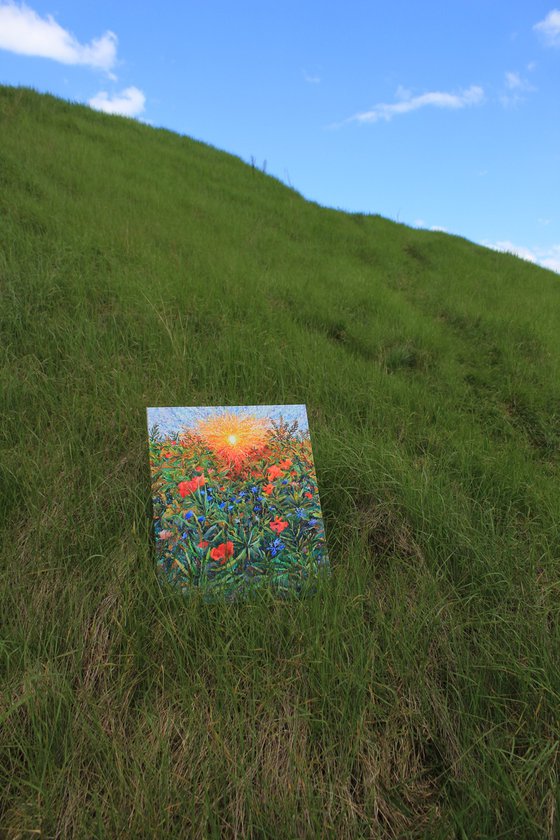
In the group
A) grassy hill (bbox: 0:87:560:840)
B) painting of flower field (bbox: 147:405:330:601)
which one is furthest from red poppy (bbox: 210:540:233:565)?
grassy hill (bbox: 0:87:560:840)

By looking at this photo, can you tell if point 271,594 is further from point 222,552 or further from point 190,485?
point 190,485

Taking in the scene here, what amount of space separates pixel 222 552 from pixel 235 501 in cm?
23

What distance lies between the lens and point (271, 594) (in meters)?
1.92

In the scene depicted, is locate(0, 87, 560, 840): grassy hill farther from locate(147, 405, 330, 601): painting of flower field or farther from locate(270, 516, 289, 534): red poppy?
locate(270, 516, 289, 534): red poppy

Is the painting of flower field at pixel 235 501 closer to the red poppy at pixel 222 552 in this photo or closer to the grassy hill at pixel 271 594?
the red poppy at pixel 222 552

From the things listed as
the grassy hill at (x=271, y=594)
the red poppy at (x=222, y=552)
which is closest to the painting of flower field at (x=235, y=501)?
the red poppy at (x=222, y=552)

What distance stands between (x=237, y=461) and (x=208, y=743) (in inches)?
43.3

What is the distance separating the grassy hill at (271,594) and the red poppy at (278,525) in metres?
0.29

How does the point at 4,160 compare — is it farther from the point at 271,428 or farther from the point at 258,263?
the point at 271,428

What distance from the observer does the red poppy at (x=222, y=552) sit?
202 centimetres

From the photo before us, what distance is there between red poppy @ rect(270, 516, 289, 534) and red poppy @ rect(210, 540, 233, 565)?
19cm

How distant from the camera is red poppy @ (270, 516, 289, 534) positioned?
7.06 ft

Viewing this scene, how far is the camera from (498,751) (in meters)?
1.56

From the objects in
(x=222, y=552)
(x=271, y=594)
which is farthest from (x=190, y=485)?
(x=271, y=594)
